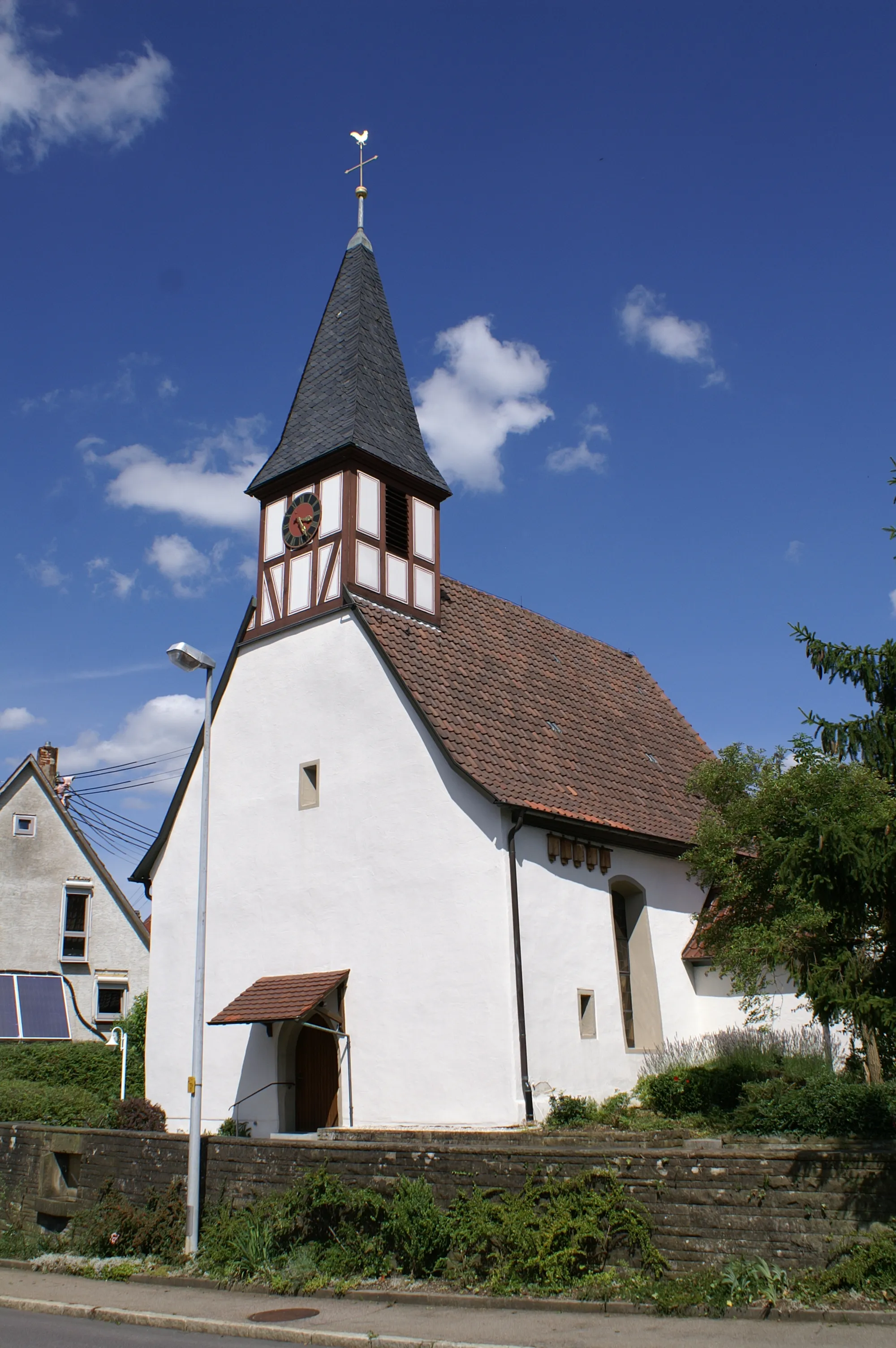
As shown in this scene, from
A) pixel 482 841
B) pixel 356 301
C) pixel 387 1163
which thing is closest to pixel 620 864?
pixel 482 841

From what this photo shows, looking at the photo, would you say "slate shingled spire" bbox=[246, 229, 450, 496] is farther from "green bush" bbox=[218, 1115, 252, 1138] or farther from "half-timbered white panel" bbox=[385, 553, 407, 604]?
"green bush" bbox=[218, 1115, 252, 1138]

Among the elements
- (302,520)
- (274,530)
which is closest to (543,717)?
(302,520)

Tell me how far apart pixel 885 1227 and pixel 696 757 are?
1650 centimetres

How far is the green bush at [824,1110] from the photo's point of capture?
509 inches

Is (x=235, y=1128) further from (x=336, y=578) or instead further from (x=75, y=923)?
(x=75, y=923)

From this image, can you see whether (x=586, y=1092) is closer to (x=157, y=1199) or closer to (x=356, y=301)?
(x=157, y=1199)

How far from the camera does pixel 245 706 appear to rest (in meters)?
20.0

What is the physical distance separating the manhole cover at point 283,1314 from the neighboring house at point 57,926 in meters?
18.2

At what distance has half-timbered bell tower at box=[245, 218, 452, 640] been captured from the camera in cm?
1945

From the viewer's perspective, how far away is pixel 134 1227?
12.3m

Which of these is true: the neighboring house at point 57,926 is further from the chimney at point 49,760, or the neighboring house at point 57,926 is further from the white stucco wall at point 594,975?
the white stucco wall at point 594,975

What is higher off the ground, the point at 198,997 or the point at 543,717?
the point at 543,717

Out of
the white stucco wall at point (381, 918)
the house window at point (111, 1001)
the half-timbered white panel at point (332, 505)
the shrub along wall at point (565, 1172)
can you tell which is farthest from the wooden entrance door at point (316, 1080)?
the house window at point (111, 1001)

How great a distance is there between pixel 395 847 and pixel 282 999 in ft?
9.36
